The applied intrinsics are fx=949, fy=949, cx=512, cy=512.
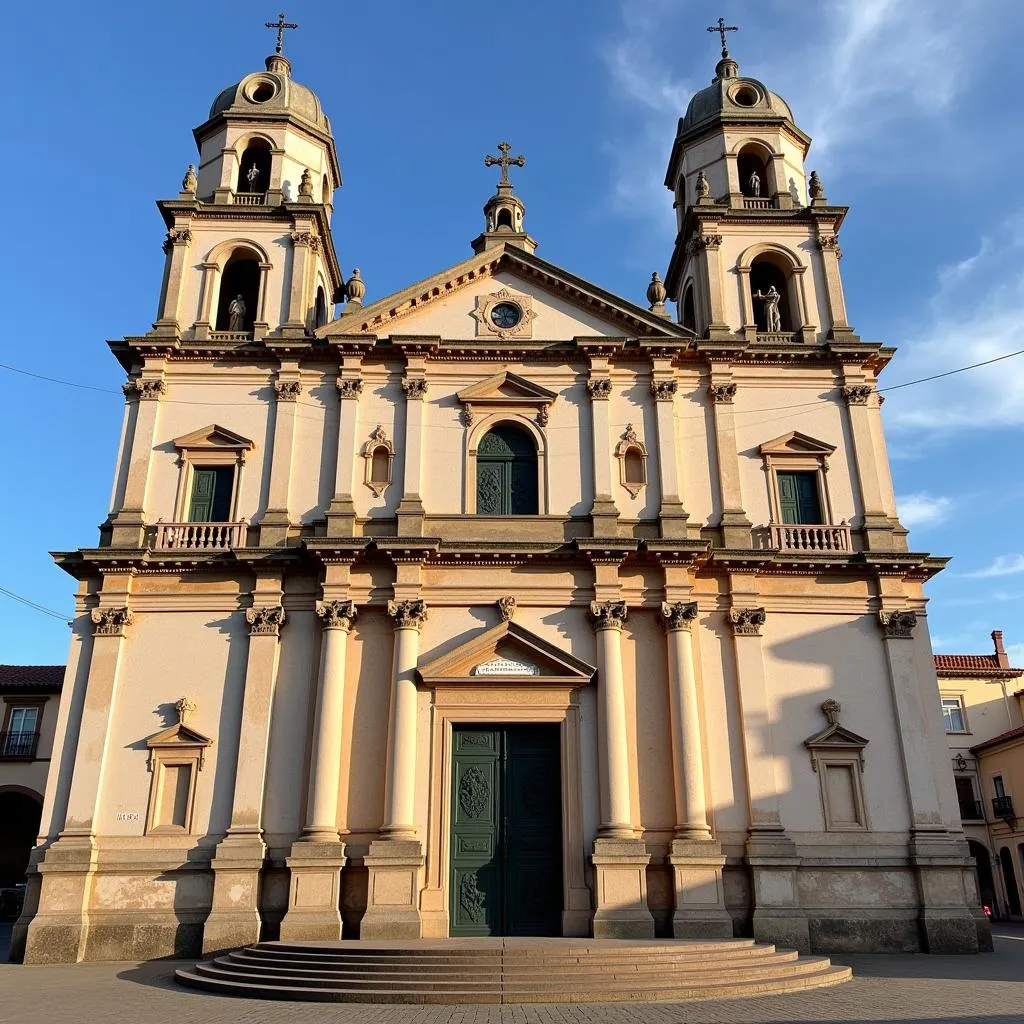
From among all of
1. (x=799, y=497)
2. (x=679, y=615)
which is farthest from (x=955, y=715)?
(x=679, y=615)

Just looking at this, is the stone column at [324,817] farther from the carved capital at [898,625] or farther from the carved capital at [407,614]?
the carved capital at [898,625]

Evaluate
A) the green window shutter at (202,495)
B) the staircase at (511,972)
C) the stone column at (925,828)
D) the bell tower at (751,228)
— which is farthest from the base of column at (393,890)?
the bell tower at (751,228)

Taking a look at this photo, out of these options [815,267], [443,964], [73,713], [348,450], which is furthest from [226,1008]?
[815,267]

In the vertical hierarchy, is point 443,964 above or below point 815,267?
below

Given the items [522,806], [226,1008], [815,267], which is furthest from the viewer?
[815,267]

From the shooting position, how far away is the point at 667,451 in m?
20.7

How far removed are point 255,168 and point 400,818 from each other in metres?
17.2

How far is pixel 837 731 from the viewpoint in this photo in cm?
1864

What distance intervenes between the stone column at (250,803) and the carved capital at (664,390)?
361 inches

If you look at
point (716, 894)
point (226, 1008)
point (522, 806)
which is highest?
point (522, 806)

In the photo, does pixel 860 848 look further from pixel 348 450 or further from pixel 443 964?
pixel 348 450

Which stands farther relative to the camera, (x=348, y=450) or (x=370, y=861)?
(x=348, y=450)

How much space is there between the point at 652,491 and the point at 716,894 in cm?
813

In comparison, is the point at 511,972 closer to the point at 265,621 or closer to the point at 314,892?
the point at 314,892
